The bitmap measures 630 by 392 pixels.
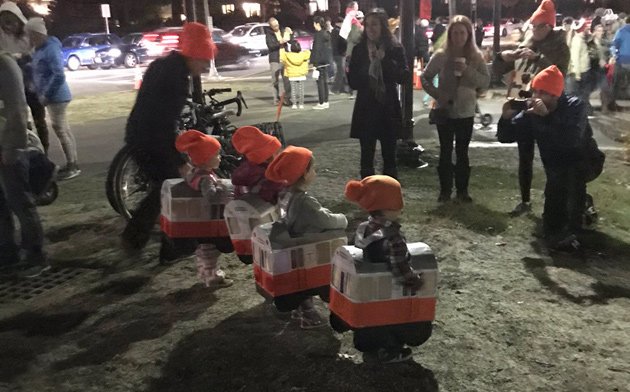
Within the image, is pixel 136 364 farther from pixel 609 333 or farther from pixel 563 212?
pixel 563 212

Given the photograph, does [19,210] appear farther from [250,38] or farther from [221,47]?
[250,38]

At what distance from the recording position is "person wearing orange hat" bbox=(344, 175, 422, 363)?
332 cm

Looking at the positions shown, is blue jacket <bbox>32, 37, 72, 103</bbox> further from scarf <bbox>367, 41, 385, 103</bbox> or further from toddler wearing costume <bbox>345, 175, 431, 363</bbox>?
toddler wearing costume <bbox>345, 175, 431, 363</bbox>

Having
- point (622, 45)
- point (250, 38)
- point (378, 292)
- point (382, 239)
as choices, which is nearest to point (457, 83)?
point (382, 239)

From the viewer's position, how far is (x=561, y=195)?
17.7 ft

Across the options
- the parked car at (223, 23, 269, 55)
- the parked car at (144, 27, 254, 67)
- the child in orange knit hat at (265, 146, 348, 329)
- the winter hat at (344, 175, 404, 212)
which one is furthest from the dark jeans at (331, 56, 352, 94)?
the parked car at (223, 23, 269, 55)

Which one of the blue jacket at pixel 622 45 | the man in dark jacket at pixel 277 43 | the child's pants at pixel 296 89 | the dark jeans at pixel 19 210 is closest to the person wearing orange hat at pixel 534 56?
the dark jeans at pixel 19 210

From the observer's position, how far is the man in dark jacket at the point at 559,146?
518 cm

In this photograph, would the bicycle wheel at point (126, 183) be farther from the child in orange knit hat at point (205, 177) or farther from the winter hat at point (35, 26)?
the winter hat at point (35, 26)

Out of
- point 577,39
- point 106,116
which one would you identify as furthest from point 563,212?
point 106,116

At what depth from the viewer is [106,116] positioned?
14.0m

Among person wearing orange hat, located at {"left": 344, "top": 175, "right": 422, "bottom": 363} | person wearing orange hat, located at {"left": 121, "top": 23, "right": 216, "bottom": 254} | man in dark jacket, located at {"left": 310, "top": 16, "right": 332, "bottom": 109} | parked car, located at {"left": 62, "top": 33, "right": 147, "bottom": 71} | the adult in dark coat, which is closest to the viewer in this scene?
person wearing orange hat, located at {"left": 344, "top": 175, "right": 422, "bottom": 363}

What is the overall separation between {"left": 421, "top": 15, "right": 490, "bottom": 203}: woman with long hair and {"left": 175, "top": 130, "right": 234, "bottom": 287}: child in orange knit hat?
8.70 feet

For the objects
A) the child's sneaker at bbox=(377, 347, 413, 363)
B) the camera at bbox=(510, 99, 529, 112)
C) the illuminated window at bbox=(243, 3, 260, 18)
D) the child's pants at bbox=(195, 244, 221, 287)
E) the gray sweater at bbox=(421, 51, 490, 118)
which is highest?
the illuminated window at bbox=(243, 3, 260, 18)
